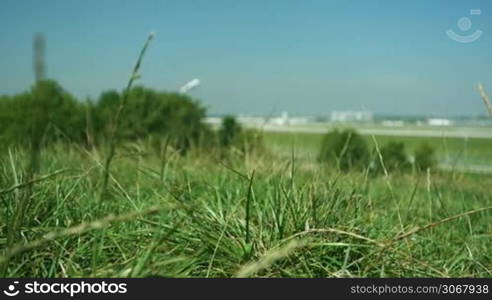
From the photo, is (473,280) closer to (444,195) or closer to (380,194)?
(380,194)

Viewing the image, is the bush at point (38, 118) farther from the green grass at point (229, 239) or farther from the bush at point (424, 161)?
the bush at point (424, 161)

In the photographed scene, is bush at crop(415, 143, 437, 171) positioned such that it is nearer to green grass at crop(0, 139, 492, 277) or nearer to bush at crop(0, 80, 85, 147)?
green grass at crop(0, 139, 492, 277)

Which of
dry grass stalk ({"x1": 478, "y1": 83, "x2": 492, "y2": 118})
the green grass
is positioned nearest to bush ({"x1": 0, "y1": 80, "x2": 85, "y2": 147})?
the green grass

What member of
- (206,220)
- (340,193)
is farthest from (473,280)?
(206,220)

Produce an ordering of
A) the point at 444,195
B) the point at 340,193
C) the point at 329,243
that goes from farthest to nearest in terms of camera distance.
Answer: the point at 444,195
the point at 340,193
the point at 329,243

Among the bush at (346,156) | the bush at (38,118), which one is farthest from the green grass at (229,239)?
the bush at (346,156)

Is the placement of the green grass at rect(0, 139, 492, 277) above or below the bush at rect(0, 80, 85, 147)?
below

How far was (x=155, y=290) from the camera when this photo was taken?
3.55 feet

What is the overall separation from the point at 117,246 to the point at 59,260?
0.54ft

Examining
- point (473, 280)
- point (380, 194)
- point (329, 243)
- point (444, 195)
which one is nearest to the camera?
point (473, 280)
